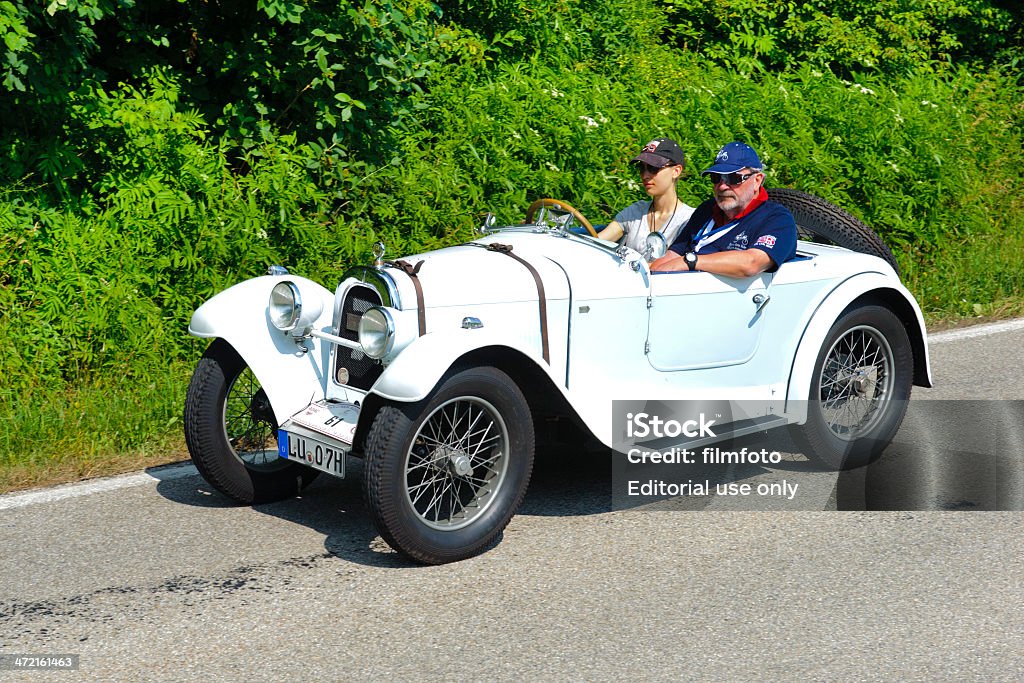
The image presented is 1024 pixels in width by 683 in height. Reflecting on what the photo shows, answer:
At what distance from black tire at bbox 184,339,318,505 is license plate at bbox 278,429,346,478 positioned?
229 mm

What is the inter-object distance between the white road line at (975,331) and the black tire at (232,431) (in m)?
4.73

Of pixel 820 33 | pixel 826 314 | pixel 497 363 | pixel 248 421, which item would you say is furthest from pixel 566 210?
pixel 820 33

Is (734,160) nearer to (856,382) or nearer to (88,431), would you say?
(856,382)

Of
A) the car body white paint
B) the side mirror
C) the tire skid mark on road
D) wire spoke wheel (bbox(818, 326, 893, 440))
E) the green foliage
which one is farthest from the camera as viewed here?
the green foliage

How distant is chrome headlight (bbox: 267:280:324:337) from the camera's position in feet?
17.3

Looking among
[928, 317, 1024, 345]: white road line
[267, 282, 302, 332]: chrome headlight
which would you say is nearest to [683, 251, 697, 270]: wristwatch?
[267, 282, 302, 332]: chrome headlight

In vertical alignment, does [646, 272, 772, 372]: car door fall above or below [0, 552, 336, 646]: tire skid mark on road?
above

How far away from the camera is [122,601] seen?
4.42m

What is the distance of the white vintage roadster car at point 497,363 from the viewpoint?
4746 millimetres

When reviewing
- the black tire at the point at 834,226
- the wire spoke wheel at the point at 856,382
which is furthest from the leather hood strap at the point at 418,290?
the black tire at the point at 834,226

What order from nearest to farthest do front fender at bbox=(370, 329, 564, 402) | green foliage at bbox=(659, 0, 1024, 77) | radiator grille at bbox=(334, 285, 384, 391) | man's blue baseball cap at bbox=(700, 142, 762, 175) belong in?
front fender at bbox=(370, 329, 564, 402) < radiator grille at bbox=(334, 285, 384, 391) < man's blue baseball cap at bbox=(700, 142, 762, 175) < green foliage at bbox=(659, 0, 1024, 77)

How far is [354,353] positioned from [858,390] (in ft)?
8.36

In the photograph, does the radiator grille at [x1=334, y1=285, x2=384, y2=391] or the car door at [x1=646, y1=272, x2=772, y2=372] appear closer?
the radiator grille at [x1=334, y1=285, x2=384, y2=391]

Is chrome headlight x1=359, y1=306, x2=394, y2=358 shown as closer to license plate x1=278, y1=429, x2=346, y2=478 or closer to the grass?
license plate x1=278, y1=429, x2=346, y2=478
